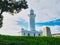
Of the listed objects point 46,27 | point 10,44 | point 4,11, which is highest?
point 4,11

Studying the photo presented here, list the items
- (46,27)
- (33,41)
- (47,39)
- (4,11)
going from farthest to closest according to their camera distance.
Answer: (4,11)
(46,27)
(47,39)
(33,41)

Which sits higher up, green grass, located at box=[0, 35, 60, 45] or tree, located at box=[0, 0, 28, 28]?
tree, located at box=[0, 0, 28, 28]

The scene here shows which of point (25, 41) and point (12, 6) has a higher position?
point (12, 6)

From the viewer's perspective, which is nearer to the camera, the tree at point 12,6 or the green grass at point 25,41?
the green grass at point 25,41

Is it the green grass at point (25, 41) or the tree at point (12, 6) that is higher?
the tree at point (12, 6)

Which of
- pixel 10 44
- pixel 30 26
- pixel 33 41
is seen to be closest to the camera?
pixel 10 44

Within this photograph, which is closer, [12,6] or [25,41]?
[25,41]

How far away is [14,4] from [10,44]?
16.1 m

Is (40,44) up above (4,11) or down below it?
below

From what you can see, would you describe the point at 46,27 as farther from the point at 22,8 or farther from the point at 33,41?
the point at 22,8

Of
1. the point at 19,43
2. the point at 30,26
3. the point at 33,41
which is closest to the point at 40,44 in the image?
the point at 33,41

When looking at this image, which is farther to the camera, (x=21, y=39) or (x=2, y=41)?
(x=21, y=39)

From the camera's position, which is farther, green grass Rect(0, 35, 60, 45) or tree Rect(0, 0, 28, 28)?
tree Rect(0, 0, 28, 28)

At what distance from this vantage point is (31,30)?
86750 millimetres
